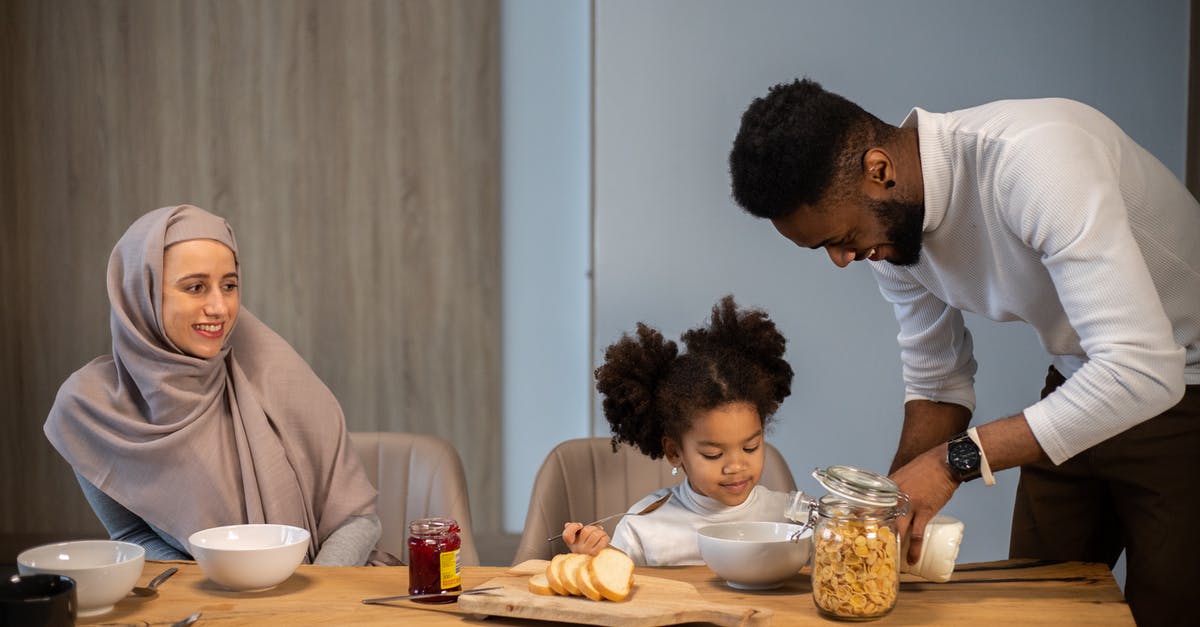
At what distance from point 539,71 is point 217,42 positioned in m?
1.07

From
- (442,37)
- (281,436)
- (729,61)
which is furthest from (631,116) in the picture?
(281,436)

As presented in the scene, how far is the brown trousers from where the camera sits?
1.73m

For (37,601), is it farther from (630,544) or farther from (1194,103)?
(1194,103)

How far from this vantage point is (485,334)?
138 inches

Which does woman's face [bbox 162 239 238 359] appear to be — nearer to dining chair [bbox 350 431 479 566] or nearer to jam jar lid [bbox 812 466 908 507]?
dining chair [bbox 350 431 479 566]

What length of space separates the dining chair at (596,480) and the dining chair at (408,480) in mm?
172

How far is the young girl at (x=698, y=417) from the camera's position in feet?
6.10

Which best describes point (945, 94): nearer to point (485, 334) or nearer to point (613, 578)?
point (485, 334)

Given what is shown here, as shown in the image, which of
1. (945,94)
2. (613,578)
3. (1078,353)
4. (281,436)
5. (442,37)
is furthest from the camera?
(442,37)

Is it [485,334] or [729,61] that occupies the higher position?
[729,61]

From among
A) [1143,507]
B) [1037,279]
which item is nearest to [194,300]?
[1037,279]

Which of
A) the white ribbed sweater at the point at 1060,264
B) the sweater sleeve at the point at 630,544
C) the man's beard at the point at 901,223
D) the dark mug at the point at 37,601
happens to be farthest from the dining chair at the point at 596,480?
the dark mug at the point at 37,601

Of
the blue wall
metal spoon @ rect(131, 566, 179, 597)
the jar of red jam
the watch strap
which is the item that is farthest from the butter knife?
the blue wall

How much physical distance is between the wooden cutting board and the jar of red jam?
0.21ft
